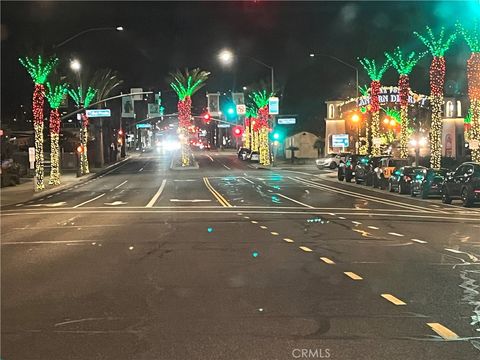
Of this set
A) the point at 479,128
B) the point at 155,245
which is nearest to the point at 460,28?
the point at 479,128

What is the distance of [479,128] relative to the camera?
113ft

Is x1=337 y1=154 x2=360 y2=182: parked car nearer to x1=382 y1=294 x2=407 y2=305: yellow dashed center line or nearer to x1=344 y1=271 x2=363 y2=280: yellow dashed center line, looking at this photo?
x1=344 y1=271 x2=363 y2=280: yellow dashed center line

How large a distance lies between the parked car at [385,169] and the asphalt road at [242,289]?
16.2m

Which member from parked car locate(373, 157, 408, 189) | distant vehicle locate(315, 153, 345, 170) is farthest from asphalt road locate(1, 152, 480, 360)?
distant vehicle locate(315, 153, 345, 170)

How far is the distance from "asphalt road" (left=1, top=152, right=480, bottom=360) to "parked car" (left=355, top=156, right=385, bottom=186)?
18939 millimetres

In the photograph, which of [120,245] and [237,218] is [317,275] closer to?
Result: [120,245]

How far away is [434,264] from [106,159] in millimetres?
75983

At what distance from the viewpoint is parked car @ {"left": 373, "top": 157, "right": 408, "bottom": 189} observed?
34875 mm

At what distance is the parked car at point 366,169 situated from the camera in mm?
37688

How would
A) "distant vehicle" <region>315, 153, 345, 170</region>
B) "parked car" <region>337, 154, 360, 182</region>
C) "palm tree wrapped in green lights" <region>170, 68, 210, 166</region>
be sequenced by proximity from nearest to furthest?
"parked car" <region>337, 154, 360, 182</region> → "distant vehicle" <region>315, 153, 345, 170</region> → "palm tree wrapped in green lights" <region>170, 68, 210, 166</region>

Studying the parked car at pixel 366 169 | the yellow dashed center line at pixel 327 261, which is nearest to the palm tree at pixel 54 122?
the parked car at pixel 366 169

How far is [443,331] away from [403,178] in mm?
25640

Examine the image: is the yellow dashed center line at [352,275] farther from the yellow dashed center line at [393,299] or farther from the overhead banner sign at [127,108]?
the overhead banner sign at [127,108]

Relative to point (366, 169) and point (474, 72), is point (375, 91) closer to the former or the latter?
point (366, 169)
